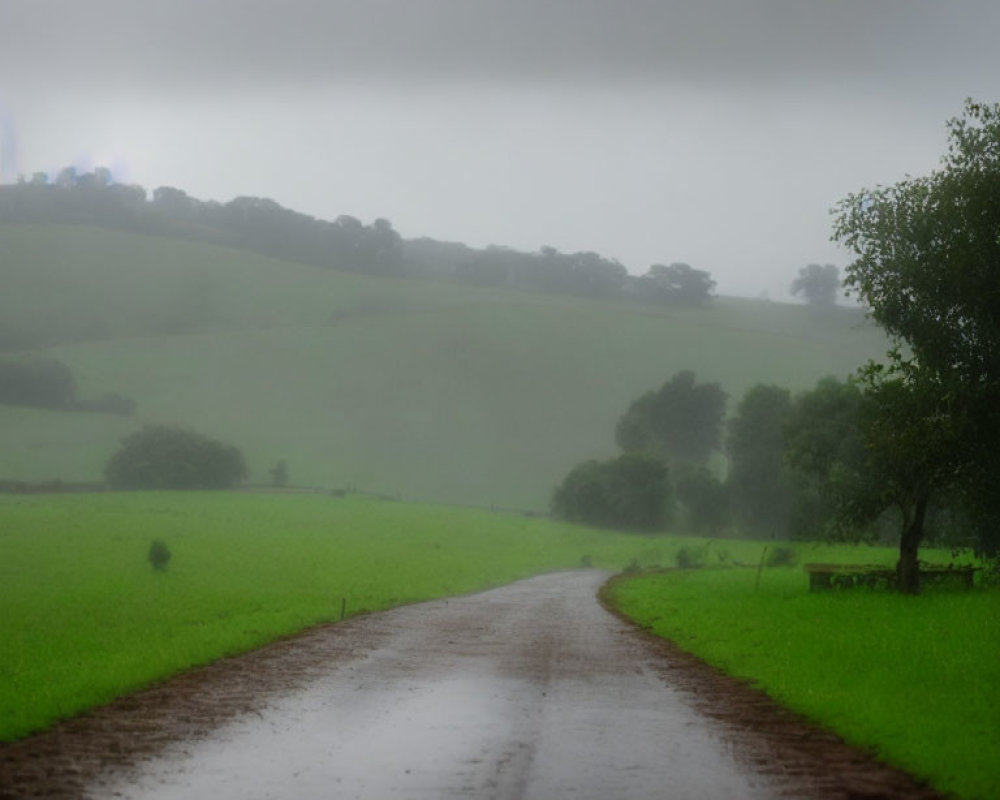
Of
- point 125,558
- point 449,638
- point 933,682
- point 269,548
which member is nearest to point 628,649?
point 449,638

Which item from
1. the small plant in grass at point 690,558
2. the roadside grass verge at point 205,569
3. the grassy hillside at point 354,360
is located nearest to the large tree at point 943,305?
the roadside grass verge at point 205,569

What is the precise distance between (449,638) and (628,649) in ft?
14.2

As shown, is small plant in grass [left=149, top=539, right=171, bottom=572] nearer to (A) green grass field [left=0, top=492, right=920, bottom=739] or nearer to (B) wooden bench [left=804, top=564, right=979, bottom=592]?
(A) green grass field [left=0, top=492, right=920, bottom=739]

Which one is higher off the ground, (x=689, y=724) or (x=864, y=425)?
(x=864, y=425)

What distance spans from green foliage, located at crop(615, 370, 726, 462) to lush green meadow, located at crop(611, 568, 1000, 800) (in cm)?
8859

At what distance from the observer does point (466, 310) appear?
16100 centimetres

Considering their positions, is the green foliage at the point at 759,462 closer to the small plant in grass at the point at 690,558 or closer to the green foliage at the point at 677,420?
the green foliage at the point at 677,420

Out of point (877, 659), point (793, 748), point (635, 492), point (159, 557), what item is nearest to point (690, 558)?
point (635, 492)

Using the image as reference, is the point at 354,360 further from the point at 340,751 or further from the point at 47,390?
the point at 340,751

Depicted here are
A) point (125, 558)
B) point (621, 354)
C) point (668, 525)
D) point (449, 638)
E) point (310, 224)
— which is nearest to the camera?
point (449, 638)

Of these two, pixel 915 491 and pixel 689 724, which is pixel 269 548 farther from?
pixel 689 724

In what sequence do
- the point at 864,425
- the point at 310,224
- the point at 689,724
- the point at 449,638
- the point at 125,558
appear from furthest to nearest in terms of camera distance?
the point at 310,224
the point at 125,558
the point at 864,425
the point at 449,638
the point at 689,724

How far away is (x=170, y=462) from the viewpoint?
101312mm

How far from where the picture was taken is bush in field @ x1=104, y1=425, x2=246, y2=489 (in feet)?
329
